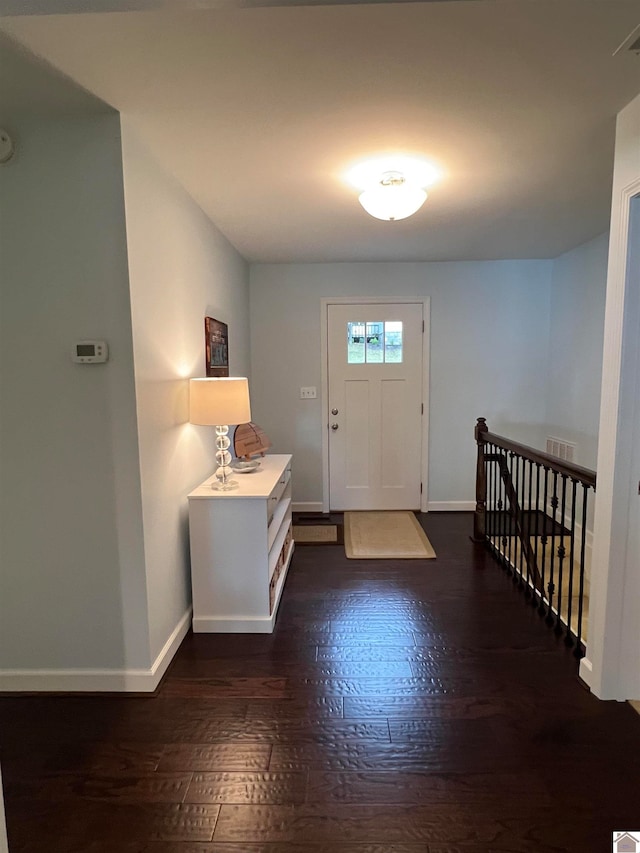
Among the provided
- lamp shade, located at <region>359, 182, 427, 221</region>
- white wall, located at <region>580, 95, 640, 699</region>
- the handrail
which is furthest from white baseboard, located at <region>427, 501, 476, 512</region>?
lamp shade, located at <region>359, 182, 427, 221</region>

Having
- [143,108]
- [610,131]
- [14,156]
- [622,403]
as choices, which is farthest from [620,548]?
[14,156]

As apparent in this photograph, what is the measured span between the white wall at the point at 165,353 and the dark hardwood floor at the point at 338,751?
1.32ft

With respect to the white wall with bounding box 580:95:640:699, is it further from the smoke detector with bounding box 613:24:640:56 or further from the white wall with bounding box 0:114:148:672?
the white wall with bounding box 0:114:148:672

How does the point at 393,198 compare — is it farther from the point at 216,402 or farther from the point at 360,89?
the point at 216,402

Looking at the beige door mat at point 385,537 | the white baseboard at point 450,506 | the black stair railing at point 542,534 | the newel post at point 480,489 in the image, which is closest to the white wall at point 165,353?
the beige door mat at point 385,537

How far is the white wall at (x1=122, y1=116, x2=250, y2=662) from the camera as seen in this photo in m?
1.89

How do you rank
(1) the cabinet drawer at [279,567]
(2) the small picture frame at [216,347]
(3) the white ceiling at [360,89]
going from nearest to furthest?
1. (3) the white ceiling at [360,89]
2. (1) the cabinet drawer at [279,567]
3. (2) the small picture frame at [216,347]

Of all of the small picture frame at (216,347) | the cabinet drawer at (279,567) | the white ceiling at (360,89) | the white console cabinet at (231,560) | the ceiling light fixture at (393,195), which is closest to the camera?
the white ceiling at (360,89)

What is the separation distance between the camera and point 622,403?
1.74 meters

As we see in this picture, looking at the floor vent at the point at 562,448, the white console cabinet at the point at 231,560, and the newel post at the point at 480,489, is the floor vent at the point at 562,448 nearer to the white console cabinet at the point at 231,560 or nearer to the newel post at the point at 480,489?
the newel post at the point at 480,489

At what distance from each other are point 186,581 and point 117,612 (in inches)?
20.5

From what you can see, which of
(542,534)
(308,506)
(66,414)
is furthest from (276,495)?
(542,534)

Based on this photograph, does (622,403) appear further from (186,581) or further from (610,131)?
(186,581)

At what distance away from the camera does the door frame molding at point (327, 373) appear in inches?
163
